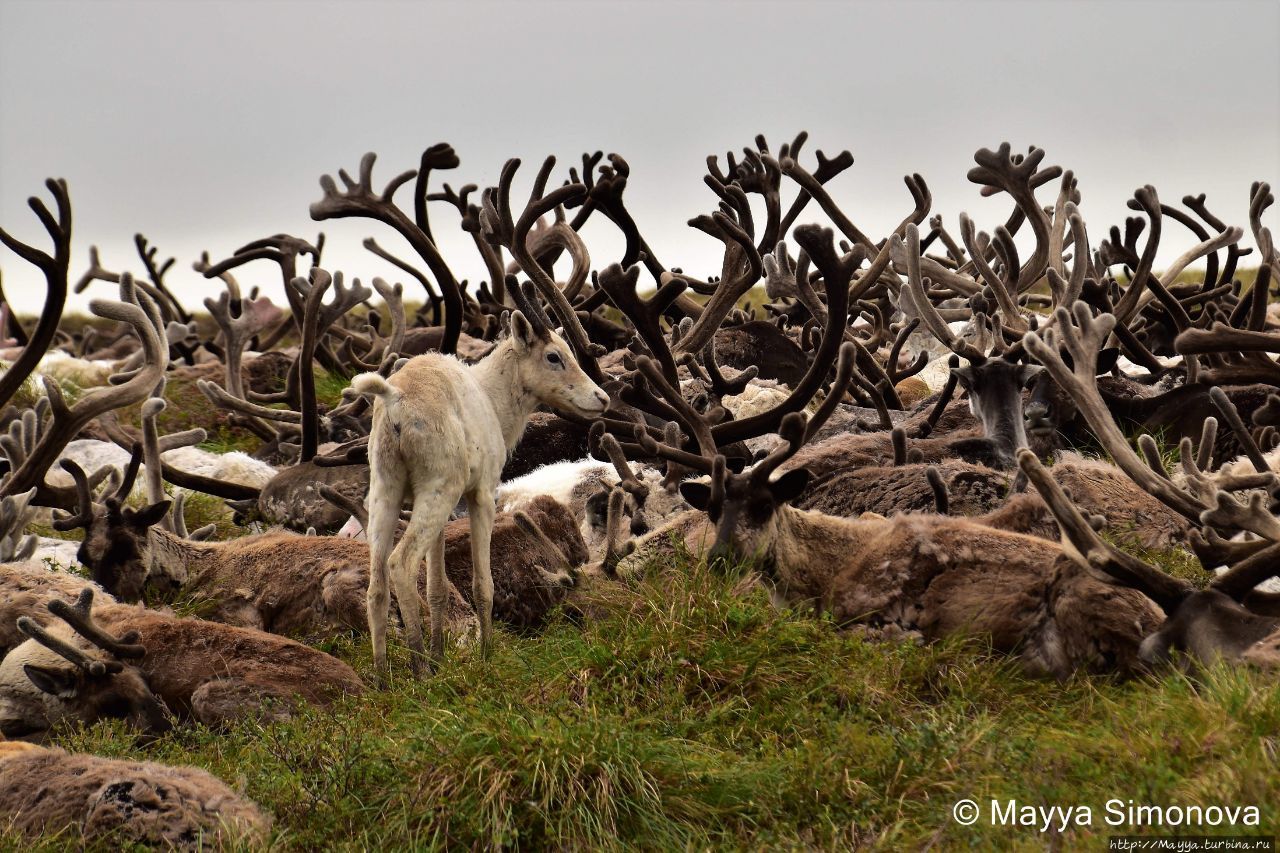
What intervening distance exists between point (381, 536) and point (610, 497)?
4.91 feet

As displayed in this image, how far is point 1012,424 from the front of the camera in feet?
28.2

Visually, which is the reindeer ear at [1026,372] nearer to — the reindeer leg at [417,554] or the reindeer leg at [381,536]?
the reindeer leg at [417,554]

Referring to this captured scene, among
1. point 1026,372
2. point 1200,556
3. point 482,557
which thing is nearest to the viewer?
point 1200,556

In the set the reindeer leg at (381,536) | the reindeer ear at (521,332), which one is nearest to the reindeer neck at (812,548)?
the reindeer ear at (521,332)

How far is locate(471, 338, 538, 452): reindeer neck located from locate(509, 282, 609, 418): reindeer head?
2 cm

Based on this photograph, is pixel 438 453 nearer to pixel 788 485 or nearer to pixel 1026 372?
pixel 788 485

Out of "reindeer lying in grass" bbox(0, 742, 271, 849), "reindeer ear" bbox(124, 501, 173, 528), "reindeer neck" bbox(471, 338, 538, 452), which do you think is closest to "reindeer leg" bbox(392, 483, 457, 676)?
"reindeer neck" bbox(471, 338, 538, 452)

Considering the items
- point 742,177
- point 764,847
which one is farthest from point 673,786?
point 742,177

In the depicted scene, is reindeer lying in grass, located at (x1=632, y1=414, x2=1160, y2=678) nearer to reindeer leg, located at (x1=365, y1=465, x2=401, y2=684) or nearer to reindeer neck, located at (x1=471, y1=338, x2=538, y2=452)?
reindeer neck, located at (x1=471, y1=338, x2=538, y2=452)

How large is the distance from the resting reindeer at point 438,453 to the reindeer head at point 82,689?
3.01 ft

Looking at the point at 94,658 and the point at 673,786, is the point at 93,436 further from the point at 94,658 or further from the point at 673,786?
the point at 673,786

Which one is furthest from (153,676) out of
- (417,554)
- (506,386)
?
(506,386)

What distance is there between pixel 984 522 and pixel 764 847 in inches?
110

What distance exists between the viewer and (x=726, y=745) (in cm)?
474
